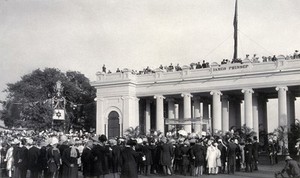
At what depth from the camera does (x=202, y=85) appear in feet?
140

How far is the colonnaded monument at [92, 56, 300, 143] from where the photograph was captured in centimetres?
3919

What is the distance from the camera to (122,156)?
14211 millimetres

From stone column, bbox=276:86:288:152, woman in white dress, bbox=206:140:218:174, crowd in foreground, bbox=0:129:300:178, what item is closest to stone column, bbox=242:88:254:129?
stone column, bbox=276:86:288:152

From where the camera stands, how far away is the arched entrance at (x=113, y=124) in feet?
150

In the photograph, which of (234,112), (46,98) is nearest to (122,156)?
(234,112)

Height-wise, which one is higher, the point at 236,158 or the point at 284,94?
the point at 284,94

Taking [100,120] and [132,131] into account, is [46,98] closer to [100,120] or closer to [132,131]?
[100,120]

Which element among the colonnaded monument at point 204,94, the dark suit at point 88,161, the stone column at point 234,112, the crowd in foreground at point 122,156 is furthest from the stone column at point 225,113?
the dark suit at point 88,161

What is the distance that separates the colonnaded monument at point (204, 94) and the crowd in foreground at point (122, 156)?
12.6 meters

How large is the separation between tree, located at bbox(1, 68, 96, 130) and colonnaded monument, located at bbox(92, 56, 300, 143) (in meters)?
9.31

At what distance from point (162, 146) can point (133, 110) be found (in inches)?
979

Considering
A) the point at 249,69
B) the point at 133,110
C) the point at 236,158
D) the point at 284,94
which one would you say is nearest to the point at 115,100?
the point at 133,110

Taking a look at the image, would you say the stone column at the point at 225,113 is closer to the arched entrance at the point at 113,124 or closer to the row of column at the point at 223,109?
the row of column at the point at 223,109

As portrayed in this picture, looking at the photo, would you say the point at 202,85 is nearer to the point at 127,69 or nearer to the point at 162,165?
the point at 127,69
